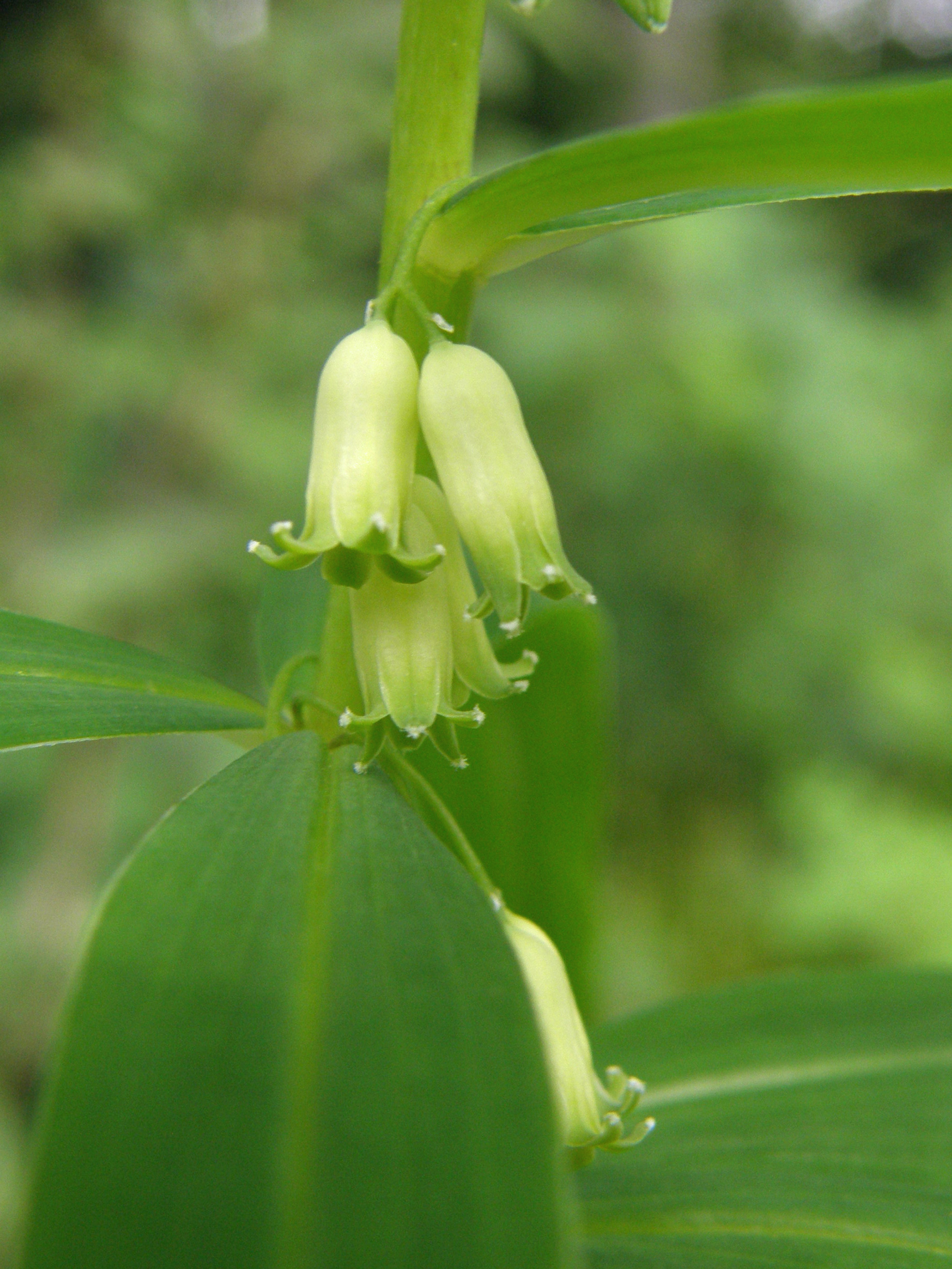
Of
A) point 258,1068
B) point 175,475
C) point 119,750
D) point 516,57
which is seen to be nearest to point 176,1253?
point 258,1068

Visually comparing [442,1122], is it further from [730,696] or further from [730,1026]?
[730,696]

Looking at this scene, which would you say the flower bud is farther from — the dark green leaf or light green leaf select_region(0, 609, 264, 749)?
the dark green leaf

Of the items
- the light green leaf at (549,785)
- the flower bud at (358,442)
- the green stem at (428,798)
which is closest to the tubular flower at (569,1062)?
the green stem at (428,798)

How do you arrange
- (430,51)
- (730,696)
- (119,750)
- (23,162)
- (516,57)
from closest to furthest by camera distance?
(430,51) < (119,750) < (23,162) < (730,696) < (516,57)

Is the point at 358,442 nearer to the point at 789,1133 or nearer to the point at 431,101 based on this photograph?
the point at 431,101

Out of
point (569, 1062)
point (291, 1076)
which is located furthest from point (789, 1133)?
point (291, 1076)

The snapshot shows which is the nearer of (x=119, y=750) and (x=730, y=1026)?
(x=730, y=1026)

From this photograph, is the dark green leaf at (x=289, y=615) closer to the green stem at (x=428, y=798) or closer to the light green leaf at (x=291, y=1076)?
the green stem at (x=428, y=798)
